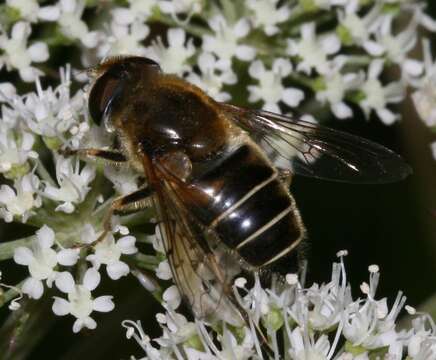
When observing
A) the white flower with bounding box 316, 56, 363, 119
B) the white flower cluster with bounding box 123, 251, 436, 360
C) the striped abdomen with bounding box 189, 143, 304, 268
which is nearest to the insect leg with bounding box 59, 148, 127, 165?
the striped abdomen with bounding box 189, 143, 304, 268

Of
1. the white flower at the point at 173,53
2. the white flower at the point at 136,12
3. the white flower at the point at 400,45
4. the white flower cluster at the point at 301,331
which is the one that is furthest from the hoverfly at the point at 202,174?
the white flower at the point at 400,45

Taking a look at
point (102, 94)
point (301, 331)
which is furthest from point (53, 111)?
point (301, 331)

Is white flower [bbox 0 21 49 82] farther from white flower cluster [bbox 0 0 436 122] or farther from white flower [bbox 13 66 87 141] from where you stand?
white flower [bbox 13 66 87 141]

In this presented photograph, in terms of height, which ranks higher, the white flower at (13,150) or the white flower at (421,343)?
the white flower at (13,150)

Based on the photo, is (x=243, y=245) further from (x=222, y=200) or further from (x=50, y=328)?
(x=50, y=328)

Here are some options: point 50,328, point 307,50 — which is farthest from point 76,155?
point 307,50

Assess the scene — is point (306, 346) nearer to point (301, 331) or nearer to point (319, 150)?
point (301, 331)

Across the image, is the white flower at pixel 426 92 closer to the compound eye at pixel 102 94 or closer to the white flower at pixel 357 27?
the white flower at pixel 357 27
